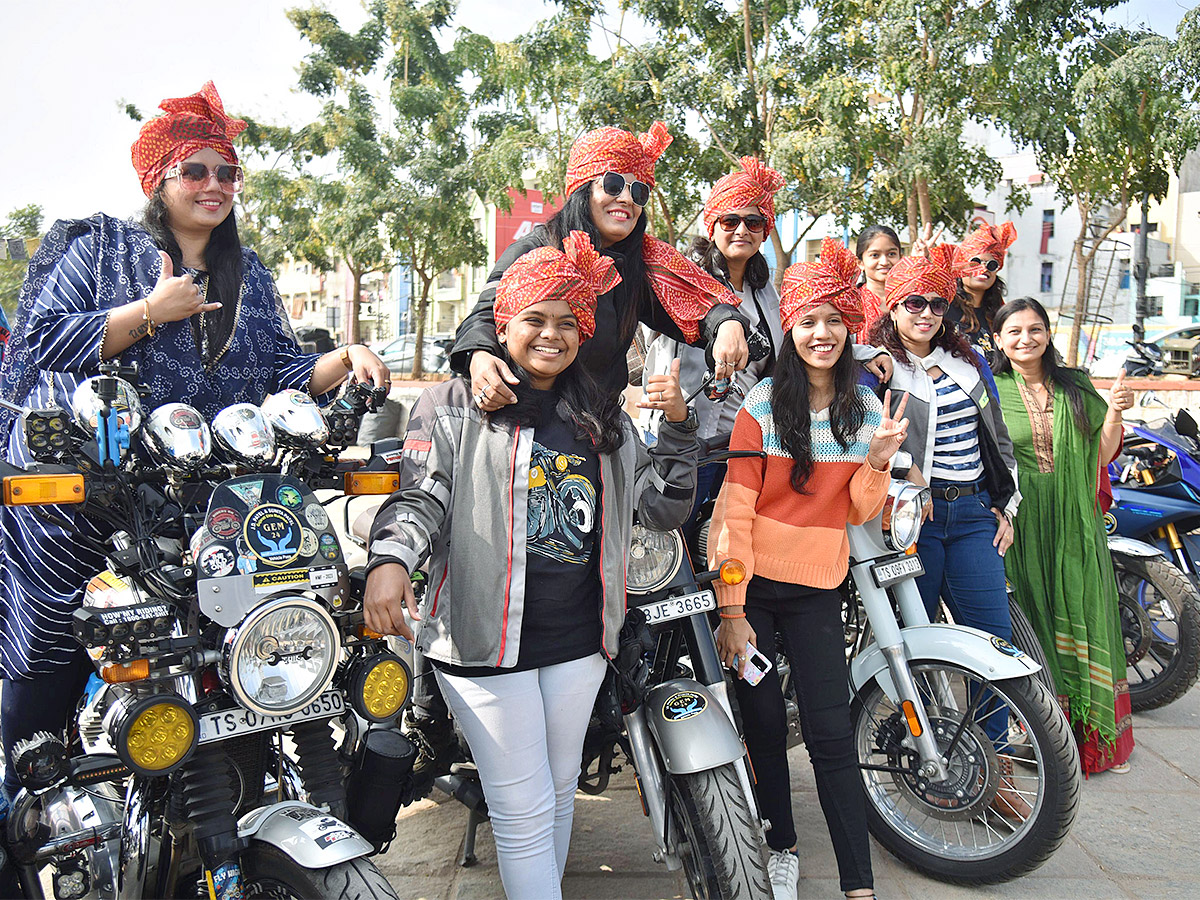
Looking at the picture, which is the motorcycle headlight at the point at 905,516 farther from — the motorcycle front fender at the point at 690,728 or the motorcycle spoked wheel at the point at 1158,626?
the motorcycle spoked wheel at the point at 1158,626

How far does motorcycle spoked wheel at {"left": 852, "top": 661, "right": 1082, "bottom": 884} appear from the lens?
278 cm

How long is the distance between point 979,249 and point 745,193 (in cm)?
149

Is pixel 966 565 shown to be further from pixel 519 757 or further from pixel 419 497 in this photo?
pixel 419 497

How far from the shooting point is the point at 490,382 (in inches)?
85.2

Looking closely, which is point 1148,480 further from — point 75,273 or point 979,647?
point 75,273

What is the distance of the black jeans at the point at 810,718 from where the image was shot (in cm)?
268

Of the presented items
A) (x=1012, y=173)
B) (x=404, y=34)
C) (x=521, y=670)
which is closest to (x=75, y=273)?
(x=521, y=670)

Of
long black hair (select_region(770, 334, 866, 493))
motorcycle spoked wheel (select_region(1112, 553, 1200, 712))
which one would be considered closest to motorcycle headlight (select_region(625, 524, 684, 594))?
long black hair (select_region(770, 334, 866, 493))

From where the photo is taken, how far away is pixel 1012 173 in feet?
105

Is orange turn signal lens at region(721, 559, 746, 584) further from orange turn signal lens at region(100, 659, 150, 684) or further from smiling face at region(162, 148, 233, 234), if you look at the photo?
smiling face at region(162, 148, 233, 234)

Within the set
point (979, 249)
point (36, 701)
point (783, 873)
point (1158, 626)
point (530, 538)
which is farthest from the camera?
point (1158, 626)

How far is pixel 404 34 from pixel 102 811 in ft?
61.7

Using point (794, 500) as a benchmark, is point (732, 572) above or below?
below

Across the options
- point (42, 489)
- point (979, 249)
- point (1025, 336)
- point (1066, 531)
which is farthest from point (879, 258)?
point (42, 489)
